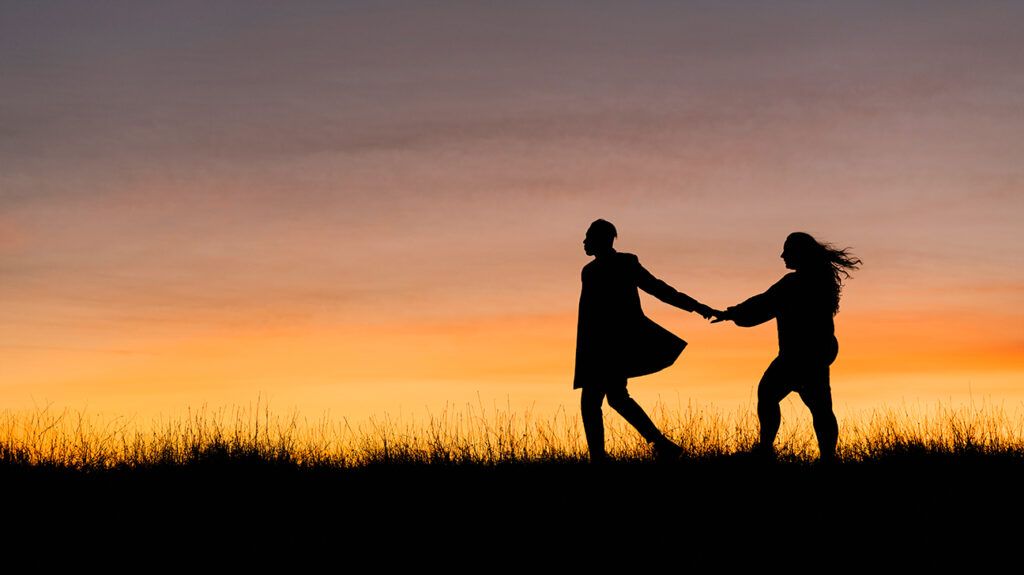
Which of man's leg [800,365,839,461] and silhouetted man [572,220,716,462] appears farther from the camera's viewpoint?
silhouetted man [572,220,716,462]

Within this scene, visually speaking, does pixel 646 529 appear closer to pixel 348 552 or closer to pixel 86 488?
pixel 348 552

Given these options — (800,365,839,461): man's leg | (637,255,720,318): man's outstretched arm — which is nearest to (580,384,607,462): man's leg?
(637,255,720,318): man's outstretched arm

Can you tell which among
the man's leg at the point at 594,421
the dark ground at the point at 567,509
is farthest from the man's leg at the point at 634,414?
the dark ground at the point at 567,509

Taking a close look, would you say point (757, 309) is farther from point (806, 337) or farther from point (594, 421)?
point (594, 421)

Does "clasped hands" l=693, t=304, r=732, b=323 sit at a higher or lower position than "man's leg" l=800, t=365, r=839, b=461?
higher

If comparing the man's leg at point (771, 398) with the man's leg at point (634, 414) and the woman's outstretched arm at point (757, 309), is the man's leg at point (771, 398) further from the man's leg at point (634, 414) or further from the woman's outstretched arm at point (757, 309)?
the man's leg at point (634, 414)

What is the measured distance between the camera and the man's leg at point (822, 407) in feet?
32.1

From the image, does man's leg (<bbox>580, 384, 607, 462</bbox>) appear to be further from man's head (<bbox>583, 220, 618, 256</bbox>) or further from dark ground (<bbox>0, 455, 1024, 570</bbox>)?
man's head (<bbox>583, 220, 618, 256</bbox>)

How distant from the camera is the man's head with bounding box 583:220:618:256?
10.1m

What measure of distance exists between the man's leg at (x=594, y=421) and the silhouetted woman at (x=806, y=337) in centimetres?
147

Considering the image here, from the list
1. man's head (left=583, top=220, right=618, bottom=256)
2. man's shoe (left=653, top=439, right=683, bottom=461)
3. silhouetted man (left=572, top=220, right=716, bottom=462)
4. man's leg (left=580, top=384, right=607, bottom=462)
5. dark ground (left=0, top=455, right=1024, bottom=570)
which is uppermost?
man's head (left=583, top=220, right=618, bottom=256)

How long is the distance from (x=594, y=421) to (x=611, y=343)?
747 mm

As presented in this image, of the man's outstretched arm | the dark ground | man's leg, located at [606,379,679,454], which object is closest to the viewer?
the dark ground

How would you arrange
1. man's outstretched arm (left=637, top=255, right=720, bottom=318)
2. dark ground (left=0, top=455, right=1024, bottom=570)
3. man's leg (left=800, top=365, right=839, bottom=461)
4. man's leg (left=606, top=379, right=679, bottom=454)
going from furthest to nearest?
man's outstretched arm (left=637, top=255, right=720, bottom=318), man's leg (left=606, top=379, right=679, bottom=454), man's leg (left=800, top=365, right=839, bottom=461), dark ground (left=0, top=455, right=1024, bottom=570)
